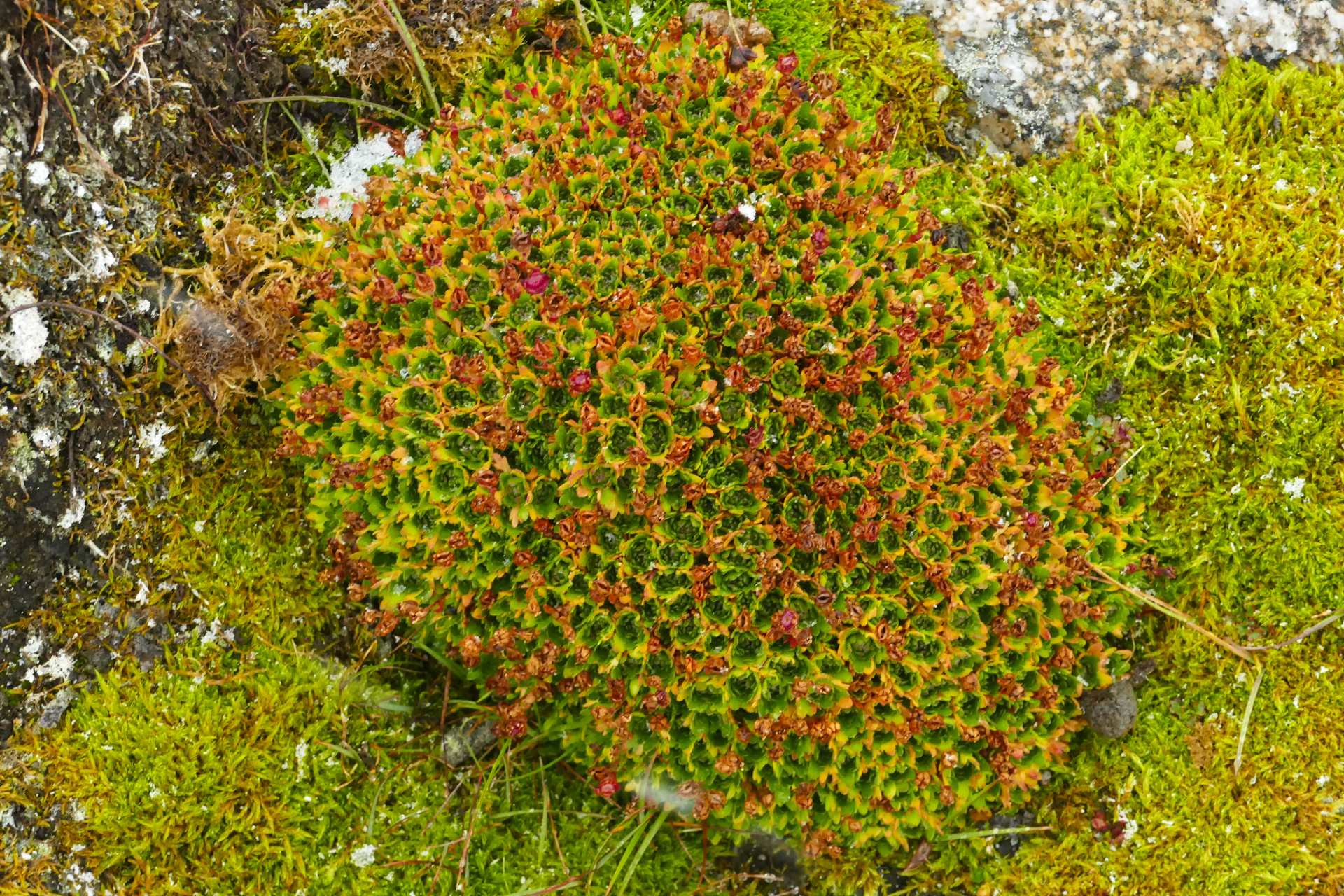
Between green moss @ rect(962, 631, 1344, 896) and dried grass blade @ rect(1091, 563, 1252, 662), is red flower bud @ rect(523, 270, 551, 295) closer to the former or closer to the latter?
dried grass blade @ rect(1091, 563, 1252, 662)

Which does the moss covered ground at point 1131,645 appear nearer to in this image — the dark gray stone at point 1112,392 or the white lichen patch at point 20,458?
the dark gray stone at point 1112,392

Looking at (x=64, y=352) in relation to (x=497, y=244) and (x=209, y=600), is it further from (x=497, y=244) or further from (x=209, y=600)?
(x=497, y=244)

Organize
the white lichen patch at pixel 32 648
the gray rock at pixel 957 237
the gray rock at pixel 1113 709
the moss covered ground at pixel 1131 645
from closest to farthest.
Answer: the white lichen patch at pixel 32 648 < the moss covered ground at pixel 1131 645 < the gray rock at pixel 1113 709 < the gray rock at pixel 957 237

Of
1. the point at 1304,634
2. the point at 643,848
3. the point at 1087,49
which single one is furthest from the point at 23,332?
Result: the point at 1304,634

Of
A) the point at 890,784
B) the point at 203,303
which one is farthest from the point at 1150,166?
the point at 203,303

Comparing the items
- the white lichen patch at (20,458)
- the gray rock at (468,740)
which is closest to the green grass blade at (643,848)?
the gray rock at (468,740)
